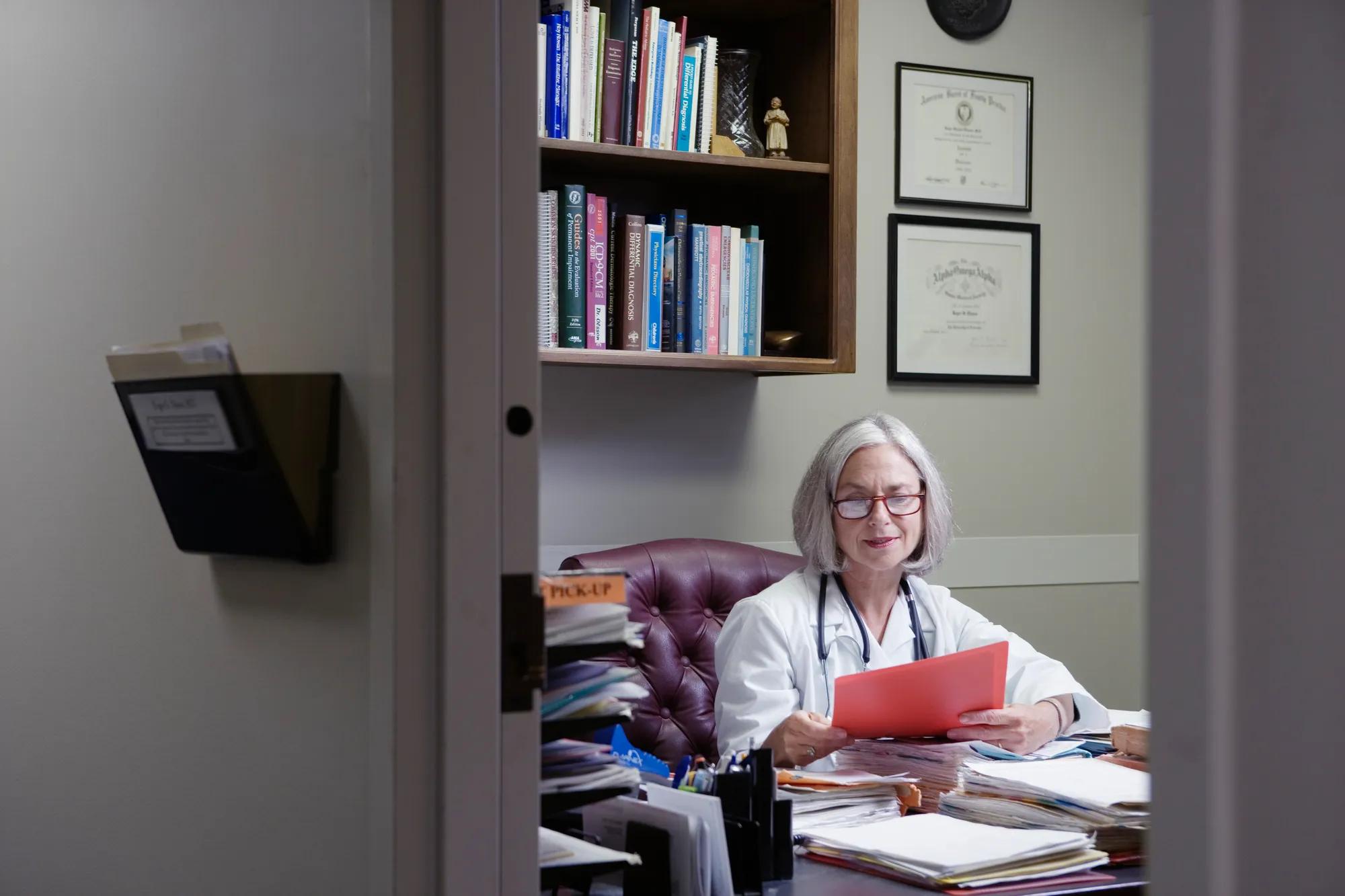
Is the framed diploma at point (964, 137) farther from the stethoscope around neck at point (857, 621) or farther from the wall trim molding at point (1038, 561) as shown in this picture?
the stethoscope around neck at point (857, 621)

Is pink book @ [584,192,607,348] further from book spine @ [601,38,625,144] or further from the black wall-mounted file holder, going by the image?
the black wall-mounted file holder

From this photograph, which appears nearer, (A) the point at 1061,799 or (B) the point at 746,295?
(A) the point at 1061,799

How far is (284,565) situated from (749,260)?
1858 millimetres

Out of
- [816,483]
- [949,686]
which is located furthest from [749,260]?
[949,686]

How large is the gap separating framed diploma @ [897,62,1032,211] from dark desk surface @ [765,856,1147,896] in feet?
7.08

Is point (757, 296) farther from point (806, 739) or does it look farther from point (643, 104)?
point (806, 739)

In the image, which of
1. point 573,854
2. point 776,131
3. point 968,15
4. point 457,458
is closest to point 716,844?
point 573,854

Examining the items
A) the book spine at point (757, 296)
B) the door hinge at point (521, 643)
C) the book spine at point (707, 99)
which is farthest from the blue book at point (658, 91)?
the door hinge at point (521, 643)

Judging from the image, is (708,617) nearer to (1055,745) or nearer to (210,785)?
(1055,745)

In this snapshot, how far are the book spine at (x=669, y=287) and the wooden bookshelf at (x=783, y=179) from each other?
8 centimetres

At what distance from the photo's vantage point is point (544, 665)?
1.04 meters

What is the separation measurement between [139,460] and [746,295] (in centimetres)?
172

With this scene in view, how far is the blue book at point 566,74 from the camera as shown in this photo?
Result: 103 inches

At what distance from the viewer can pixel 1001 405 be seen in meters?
3.44
